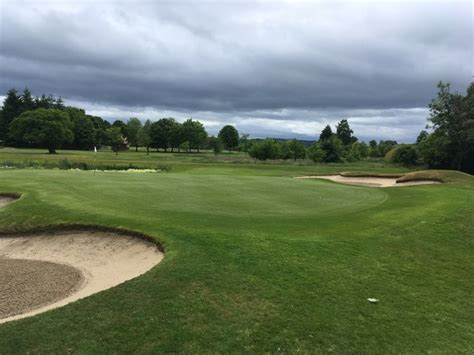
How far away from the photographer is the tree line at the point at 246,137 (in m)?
63.2

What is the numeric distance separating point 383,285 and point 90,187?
14.9m

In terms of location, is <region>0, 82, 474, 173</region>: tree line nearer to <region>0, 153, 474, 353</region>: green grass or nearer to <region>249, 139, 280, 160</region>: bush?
<region>249, 139, 280, 160</region>: bush

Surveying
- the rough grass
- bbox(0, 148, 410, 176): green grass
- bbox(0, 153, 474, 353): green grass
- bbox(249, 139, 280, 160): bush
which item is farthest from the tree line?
bbox(0, 153, 474, 353): green grass

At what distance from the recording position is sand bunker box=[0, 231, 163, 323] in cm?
904

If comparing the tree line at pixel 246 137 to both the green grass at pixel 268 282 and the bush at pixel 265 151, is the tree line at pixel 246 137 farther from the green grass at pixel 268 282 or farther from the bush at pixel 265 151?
the green grass at pixel 268 282

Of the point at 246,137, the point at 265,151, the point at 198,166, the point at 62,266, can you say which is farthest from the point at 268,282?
the point at 246,137

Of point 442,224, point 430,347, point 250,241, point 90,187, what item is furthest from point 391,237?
point 90,187

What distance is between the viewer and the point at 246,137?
17012 cm

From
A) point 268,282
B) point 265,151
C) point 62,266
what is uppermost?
point 265,151

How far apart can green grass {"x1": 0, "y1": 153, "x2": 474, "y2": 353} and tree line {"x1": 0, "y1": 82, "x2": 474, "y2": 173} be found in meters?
51.7

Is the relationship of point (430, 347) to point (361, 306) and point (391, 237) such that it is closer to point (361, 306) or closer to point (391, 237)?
point (361, 306)

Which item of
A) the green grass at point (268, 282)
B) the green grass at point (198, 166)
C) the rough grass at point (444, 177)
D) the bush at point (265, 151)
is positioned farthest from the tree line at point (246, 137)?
the green grass at point (268, 282)

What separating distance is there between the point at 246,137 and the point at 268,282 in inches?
6378

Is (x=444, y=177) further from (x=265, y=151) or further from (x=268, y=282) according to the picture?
(x=265, y=151)
